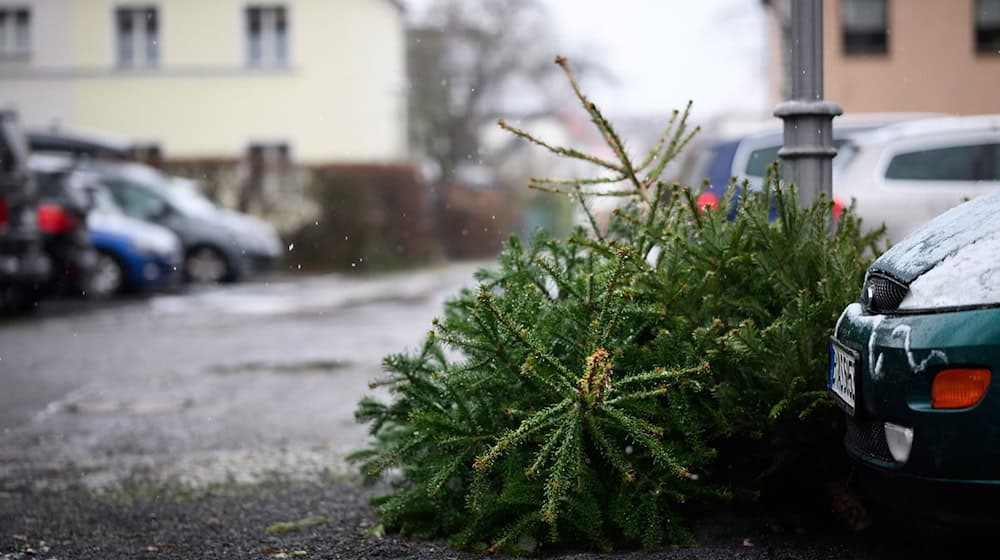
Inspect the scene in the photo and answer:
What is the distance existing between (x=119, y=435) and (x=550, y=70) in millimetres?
36964

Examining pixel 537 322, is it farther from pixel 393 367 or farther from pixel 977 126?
pixel 977 126

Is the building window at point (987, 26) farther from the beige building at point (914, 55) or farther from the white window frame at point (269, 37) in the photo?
the white window frame at point (269, 37)

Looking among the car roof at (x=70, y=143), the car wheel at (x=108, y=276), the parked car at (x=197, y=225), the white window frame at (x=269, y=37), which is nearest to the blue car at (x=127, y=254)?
the car wheel at (x=108, y=276)

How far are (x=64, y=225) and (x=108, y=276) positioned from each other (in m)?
2.76

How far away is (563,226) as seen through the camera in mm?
4711

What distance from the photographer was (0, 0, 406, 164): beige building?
107 ft

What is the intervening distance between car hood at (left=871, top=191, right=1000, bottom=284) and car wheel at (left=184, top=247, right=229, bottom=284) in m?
16.9

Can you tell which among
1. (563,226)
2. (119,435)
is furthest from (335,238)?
(563,226)

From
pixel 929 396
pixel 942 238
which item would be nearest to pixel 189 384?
pixel 942 238

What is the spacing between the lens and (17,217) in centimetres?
1255

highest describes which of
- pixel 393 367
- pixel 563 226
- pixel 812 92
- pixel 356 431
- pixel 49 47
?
pixel 49 47

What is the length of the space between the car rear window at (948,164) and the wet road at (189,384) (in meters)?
4.08

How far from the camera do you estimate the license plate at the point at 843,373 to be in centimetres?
325

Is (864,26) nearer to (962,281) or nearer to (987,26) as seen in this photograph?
(987,26)
